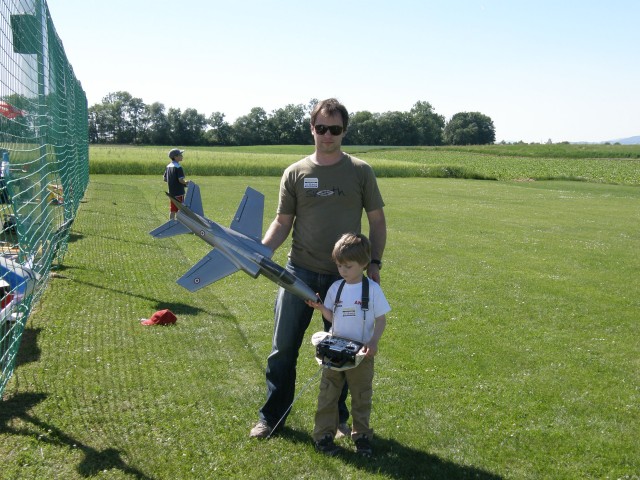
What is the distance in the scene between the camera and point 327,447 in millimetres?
4527

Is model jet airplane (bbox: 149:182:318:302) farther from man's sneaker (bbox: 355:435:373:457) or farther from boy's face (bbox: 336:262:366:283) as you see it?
man's sneaker (bbox: 355:435:373:457)

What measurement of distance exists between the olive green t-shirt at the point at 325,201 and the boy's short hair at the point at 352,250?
33 centimetres

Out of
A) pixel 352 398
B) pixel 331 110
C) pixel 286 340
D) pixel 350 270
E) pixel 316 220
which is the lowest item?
pixel 352 398

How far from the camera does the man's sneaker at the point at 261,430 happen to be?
4719 millimetres

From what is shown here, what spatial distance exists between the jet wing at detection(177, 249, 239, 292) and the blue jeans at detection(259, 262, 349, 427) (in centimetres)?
48

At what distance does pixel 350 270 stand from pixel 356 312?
297 mm

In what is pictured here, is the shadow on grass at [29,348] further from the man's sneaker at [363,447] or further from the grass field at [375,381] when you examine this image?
the man's sneaker at [363,447]

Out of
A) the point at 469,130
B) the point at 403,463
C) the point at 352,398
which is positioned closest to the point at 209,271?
the point at 352,398

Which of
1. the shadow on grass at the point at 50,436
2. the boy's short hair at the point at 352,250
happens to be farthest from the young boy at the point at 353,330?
the shadow on grass at the point at 50,436

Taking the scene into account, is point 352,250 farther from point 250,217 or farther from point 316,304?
point 250,217

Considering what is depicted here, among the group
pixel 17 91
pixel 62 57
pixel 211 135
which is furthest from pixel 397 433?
pixel 211 135

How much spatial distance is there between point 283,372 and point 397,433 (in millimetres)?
1080

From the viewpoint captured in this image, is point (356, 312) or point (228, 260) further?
point (228, 260)

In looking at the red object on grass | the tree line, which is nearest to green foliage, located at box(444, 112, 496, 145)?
the tree line
